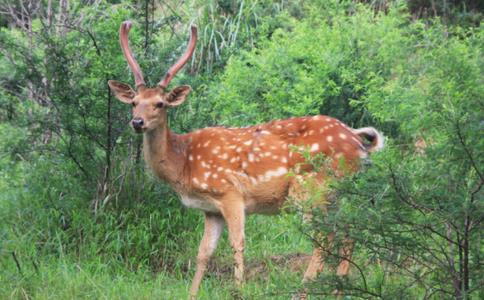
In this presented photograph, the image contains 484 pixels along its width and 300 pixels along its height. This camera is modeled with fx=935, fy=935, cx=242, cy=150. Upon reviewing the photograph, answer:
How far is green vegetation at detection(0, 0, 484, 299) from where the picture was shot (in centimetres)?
518

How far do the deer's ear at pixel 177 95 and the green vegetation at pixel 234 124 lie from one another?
0.72m

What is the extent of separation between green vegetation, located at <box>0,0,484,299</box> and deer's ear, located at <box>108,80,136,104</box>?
0.55 meters

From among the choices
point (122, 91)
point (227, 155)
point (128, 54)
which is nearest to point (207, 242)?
point (227, 155)

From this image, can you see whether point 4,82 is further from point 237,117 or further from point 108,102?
point 237,117

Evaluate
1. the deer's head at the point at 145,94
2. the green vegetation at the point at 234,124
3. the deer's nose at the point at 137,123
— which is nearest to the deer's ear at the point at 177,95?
the deer's head at the point at 145,94

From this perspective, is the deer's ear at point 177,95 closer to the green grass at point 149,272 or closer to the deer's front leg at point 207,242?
the deer's front leg at point 207,242

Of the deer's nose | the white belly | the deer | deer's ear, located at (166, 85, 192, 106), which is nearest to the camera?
the deer's nose

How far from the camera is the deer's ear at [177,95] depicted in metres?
8.07

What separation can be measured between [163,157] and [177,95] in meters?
0.56

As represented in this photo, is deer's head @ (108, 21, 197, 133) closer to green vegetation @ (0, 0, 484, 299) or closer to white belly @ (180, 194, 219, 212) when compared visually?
green vegetation @ (0, 0, 484, 299)

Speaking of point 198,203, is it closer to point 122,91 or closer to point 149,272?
point 149,272

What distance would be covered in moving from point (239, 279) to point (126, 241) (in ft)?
4.23

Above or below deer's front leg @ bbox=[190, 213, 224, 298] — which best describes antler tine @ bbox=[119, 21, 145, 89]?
above

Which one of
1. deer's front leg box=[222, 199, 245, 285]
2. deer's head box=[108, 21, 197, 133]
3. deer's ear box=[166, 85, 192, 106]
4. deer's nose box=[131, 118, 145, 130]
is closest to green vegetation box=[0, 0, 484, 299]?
deer's front leg box=[222, 199, 245, 285]
